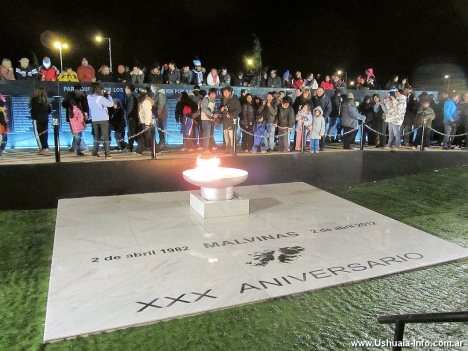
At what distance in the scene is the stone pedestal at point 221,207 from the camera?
7.30 metres

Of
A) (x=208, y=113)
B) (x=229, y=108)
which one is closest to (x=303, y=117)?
(x=229, y=108)

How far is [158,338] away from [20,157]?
Result: 725 centimetres

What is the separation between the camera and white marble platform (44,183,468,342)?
432 centimetres

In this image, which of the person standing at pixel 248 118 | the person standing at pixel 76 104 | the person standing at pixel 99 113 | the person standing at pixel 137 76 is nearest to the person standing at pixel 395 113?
the person standing at pixel 248 118

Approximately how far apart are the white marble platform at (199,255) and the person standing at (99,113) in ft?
5.72

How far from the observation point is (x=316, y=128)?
1112 centimetres

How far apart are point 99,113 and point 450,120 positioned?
9.60m

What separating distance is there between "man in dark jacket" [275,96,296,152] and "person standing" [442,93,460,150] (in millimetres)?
4611

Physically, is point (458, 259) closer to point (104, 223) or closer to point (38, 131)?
point (104, 223)

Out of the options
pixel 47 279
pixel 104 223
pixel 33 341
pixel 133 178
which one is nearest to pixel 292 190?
pixel 133 178

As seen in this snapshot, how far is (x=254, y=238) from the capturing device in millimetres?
6328

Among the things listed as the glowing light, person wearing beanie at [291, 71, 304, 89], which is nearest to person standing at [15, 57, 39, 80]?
the glowing light

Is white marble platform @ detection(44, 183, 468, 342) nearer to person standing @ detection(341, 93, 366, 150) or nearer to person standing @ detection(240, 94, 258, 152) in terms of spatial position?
person standing @ detection(240, 94, 258, 152)

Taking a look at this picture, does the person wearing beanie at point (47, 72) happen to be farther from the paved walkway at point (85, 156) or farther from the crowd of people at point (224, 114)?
the paved walkway at point (85, 156)
